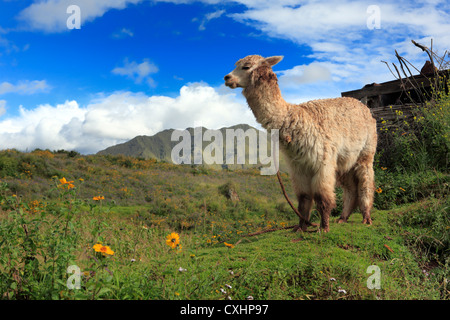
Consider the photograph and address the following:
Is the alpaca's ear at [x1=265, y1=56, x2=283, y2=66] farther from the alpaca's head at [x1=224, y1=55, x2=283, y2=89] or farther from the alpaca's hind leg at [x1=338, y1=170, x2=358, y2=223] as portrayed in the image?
the alpaca's hind leg at [x1=338, y1=170, x2=358, y2=223]

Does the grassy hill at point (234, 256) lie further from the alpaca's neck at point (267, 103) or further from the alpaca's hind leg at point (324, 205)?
the alpaca's neck at point (267, 103)

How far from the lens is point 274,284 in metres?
3.99

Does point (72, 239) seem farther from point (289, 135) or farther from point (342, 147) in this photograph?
point (342, 147)

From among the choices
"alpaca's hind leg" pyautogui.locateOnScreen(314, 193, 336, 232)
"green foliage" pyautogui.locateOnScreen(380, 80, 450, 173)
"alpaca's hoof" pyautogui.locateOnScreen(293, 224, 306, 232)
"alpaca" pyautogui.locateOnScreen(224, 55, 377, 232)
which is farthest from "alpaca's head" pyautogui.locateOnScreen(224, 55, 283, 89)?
"green foliage" pyautogui.locateOnScreen(380, 80, 450, 173)

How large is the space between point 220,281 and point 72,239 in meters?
1.68

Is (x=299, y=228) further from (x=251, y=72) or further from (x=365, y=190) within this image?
(x=251, y=72)

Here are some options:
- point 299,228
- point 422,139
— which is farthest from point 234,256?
point 422,139

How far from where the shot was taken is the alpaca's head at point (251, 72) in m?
5.53

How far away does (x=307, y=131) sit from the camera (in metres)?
5.87

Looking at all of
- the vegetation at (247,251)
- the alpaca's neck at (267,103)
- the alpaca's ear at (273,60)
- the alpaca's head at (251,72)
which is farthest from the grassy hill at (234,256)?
the alpaca's ear at (273,60)

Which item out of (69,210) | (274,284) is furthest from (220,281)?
(69,210)

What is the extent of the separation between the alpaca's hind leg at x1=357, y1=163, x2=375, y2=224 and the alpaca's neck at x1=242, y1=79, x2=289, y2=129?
9.12ft

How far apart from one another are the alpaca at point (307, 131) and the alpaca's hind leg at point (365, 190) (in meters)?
0.56

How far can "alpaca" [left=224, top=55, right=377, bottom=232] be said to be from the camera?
5.58 meters
